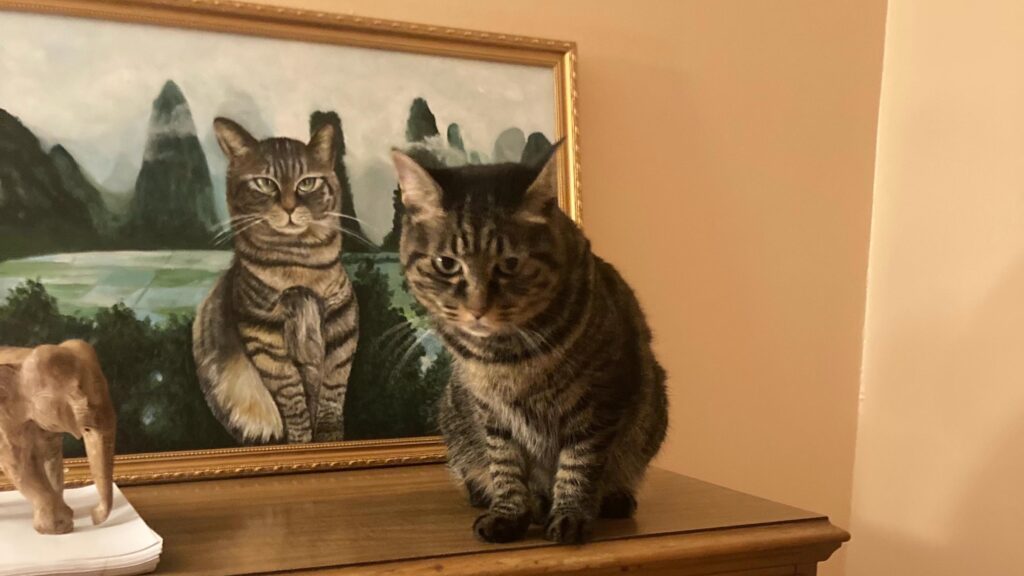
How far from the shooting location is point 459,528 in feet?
2.43

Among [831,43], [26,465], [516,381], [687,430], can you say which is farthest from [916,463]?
[26,465]

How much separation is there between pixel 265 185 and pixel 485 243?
1.40ft

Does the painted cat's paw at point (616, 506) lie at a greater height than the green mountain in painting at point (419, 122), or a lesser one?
lesser

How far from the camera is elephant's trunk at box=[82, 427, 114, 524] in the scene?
66 centimetres

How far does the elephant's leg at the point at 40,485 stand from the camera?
25.8 inches

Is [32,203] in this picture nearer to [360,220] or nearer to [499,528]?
[360,220]

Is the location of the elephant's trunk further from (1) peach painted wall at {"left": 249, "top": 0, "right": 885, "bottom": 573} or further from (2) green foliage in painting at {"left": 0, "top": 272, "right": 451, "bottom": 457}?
(1) peach painted wall at {"left": 249, "top": 0, "right": 885, "bottom": 573}

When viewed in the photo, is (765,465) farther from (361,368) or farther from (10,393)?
(10,393)

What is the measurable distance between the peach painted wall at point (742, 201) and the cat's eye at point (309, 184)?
345 mm

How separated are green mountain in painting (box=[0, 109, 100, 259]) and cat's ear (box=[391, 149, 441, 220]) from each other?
17.6 inches

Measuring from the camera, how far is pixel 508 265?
71cm

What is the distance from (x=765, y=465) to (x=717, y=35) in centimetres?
73

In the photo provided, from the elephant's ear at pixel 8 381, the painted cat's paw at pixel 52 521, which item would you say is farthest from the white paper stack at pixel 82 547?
the elephant's ear at pixel 8 381

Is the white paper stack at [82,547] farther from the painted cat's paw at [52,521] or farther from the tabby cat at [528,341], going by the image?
the tabby cat at [528,341]
